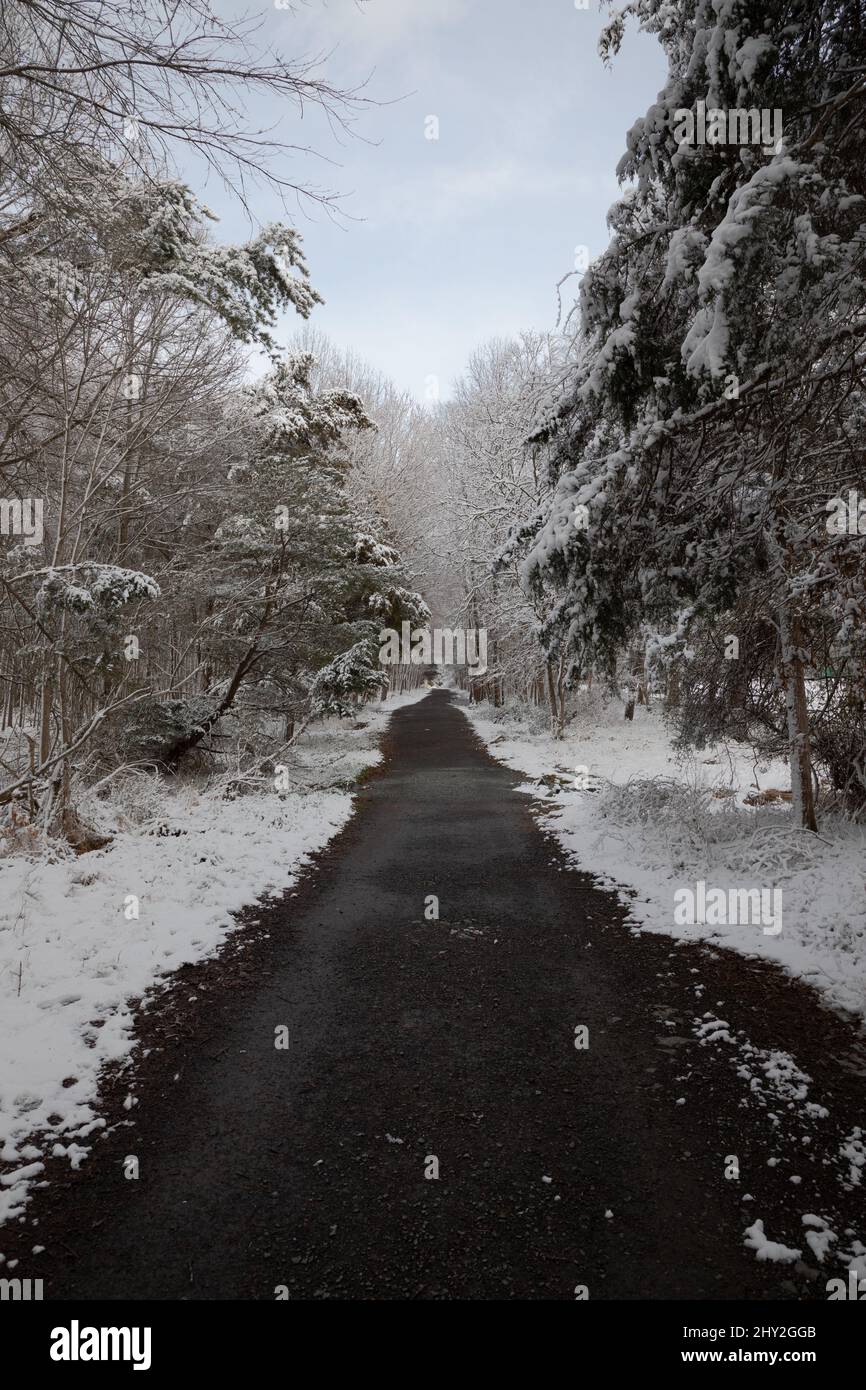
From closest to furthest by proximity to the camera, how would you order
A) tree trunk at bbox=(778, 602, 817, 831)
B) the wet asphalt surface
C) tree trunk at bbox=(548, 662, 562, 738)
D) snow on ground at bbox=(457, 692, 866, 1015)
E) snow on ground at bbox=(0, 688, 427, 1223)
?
the wet asphalt surface → snow on ground at bbox=(0, 688, 427, 1223) → snow on ground at bbox=(457, 692, 866, 1015) → tree trunk at bbox=(778, 602, 817, 831) → tree trunk at bbox=(548, 662, 562, 738)

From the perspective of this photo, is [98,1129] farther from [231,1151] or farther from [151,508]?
[151,508]

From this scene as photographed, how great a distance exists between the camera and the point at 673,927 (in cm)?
612

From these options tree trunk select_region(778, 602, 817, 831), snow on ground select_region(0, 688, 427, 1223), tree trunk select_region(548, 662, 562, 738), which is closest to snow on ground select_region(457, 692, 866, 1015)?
tree trunk select_region(778, 602, 817, 831)

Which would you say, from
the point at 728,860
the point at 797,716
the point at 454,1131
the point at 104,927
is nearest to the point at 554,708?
the point at 797,716

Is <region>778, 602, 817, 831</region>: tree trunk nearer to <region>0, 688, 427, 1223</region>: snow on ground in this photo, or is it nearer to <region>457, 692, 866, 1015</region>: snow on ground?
<region>457, 692, 866, 1015</region>: snow on ground

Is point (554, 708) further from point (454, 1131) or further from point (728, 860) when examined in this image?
point (454, 1131)

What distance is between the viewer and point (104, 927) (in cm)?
568

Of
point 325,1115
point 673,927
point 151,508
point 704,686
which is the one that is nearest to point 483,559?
point 151,508

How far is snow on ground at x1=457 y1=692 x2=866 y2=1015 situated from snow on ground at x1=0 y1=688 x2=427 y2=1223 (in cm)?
377

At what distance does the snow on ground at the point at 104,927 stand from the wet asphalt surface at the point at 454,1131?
0.23 meters

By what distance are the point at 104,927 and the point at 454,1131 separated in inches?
142

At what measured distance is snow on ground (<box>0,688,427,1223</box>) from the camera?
3.59 metres

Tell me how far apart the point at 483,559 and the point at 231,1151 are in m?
19.3
